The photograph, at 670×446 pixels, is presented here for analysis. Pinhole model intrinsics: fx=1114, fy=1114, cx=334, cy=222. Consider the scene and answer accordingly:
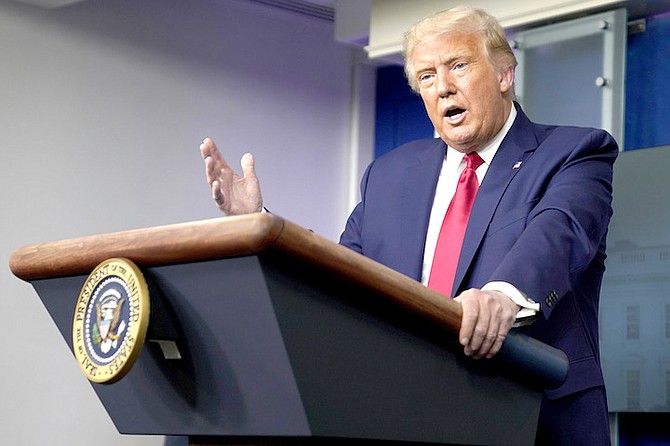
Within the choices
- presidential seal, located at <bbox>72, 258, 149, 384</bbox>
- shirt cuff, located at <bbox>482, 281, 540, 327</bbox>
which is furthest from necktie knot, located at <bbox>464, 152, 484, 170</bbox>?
presidential seal, located at <bbox>72, 258, 149, 384</bbox>

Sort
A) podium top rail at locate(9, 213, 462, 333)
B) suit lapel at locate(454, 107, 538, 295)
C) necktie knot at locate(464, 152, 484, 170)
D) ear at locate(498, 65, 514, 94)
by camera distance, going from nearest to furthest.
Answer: podium top rail at locate(9, 213, 462, 333), suit lapel at locate(454, 107, 538, 295), necktie knot at locate(464, 152, 484, 170), ear at locate(498, 65, 514, 94)

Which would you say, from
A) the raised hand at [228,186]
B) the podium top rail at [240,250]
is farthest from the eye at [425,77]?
the podium top rail at [240,250]

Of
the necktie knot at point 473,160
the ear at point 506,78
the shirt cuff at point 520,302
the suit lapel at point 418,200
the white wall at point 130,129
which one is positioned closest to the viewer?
the shirt cuff at point 520,302

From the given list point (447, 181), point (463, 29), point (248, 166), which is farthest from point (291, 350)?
point (463, 29)

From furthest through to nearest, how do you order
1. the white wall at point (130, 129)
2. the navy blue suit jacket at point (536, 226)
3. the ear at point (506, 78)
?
the white wall at point (130, 129) → the ear at point (506, 78) → the navy blue suit jacket at point (536, 226)

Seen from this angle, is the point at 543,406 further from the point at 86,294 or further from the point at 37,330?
the point at 37,330

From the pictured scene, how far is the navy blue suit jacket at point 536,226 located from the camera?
5.10 feet

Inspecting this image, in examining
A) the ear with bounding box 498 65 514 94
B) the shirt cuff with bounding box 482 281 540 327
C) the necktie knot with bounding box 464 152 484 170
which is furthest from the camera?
the ear with bounding box 498 65 514 94

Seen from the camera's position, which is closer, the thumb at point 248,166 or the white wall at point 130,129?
the thumb at point 248,166

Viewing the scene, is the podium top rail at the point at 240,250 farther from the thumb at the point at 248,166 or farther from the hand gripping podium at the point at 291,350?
the thumb at the point at 248,166

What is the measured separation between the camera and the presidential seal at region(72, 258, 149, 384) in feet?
3.96

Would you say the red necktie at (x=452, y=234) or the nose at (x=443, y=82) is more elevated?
the nose at (x=443, y=82)

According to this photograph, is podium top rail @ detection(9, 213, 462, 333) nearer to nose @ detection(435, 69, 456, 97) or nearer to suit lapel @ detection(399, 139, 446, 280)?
suit lapel @ detection(399, 139, 446, 280)

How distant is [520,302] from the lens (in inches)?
56.1
